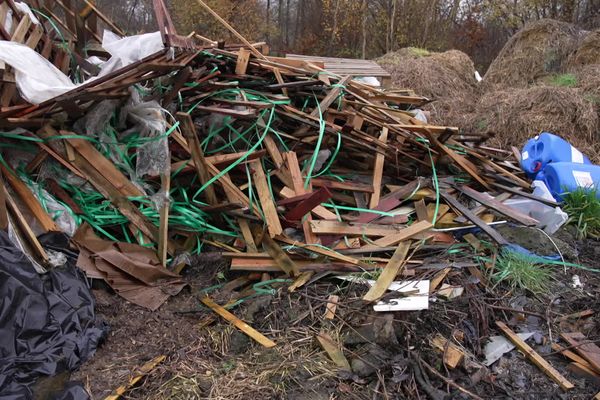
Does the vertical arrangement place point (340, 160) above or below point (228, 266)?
above

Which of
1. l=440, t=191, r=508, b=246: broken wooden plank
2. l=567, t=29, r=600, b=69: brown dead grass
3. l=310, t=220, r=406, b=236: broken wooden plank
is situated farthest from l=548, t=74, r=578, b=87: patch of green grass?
l=310, t=220, r=406, b=236: broken wooden plank

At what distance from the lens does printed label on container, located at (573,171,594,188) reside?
4711mm

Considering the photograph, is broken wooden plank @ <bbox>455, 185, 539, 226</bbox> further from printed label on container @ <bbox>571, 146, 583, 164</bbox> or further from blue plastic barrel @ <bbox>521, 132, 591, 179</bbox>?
printed label on container @ <bbox>571, 146, 583, 164</bbox>

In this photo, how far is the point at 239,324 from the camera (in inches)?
122

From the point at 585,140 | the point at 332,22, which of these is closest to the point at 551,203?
the point at 585,140

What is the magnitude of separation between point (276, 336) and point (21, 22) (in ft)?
10.7

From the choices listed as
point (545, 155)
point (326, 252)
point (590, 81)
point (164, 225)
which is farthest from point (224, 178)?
point (590, 81)

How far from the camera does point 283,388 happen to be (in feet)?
8.74

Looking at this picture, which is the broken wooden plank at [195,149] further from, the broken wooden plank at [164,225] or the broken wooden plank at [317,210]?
A: the broken wooden plank at [317,210]

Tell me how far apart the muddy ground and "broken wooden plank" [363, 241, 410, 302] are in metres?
0.10

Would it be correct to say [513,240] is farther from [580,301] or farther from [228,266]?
[228,266]

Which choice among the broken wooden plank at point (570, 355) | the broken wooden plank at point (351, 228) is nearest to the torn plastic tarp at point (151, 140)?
the broken wooden plank at point (351, 228)

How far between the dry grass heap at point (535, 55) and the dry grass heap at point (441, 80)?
599mm

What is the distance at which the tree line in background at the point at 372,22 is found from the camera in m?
15.2
